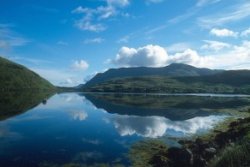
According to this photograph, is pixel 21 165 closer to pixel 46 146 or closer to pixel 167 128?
pixel 46 146

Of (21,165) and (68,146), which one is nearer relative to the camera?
(21,165)

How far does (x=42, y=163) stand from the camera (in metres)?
39.2

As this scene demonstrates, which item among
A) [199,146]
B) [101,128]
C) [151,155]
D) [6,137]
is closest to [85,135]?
[101,128]

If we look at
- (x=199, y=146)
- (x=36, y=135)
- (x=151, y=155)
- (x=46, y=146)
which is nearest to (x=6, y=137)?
A: (x=36, y=135)

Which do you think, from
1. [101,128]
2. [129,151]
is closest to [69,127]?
[101,128]

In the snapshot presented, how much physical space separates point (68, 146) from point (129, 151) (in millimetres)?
11676

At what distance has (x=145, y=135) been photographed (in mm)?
62094

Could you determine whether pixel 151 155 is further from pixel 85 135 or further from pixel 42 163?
pixel 85 135

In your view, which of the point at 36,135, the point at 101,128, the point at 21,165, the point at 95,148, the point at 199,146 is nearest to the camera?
the point at 21,165

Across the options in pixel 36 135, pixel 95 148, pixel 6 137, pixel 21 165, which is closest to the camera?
pixel 21 165

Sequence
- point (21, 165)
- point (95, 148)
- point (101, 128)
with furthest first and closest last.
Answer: point (101, 128), point (95, 148), point (21, 165)

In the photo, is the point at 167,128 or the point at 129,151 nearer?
the point at 129,151

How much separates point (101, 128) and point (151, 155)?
2847 cm

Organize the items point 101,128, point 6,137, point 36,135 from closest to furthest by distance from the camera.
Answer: point 6,137 → point 36,135 → point 101,128
